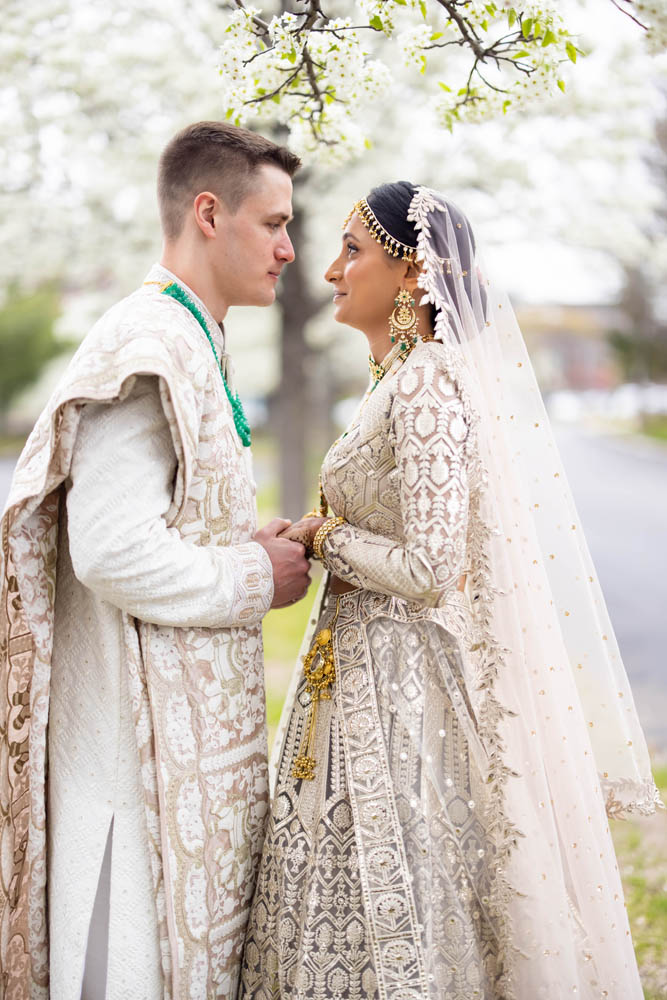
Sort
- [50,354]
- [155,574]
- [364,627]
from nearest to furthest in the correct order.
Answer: [155,574]
[364,627]
[50,354]

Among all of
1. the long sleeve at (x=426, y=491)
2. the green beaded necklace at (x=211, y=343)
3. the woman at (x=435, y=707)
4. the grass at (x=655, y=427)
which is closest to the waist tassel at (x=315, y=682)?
the woman at (x=435, y=707)

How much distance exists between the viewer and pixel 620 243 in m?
8.91

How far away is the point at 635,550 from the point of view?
13.3 metres

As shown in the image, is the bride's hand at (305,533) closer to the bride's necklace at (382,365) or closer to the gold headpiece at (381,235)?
the bride's necklace at (382,365)

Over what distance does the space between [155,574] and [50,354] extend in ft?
113

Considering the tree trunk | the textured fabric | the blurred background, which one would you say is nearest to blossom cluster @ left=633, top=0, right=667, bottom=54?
the textured fabric

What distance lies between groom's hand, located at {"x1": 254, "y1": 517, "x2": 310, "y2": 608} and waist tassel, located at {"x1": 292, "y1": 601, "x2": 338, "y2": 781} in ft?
0.44

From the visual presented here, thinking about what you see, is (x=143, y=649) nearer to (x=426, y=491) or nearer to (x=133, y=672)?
(x=133, y=672)

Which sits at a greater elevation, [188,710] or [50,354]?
[50,354]

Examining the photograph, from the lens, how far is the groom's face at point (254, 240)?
2.52 m

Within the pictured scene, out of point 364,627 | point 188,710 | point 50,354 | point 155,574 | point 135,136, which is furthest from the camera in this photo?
point 50,354

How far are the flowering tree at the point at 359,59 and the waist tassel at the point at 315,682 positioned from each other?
64.1 inches

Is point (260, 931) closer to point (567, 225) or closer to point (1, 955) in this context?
point (1, 955)

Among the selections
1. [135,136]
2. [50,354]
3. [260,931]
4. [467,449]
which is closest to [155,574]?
[467,449]
